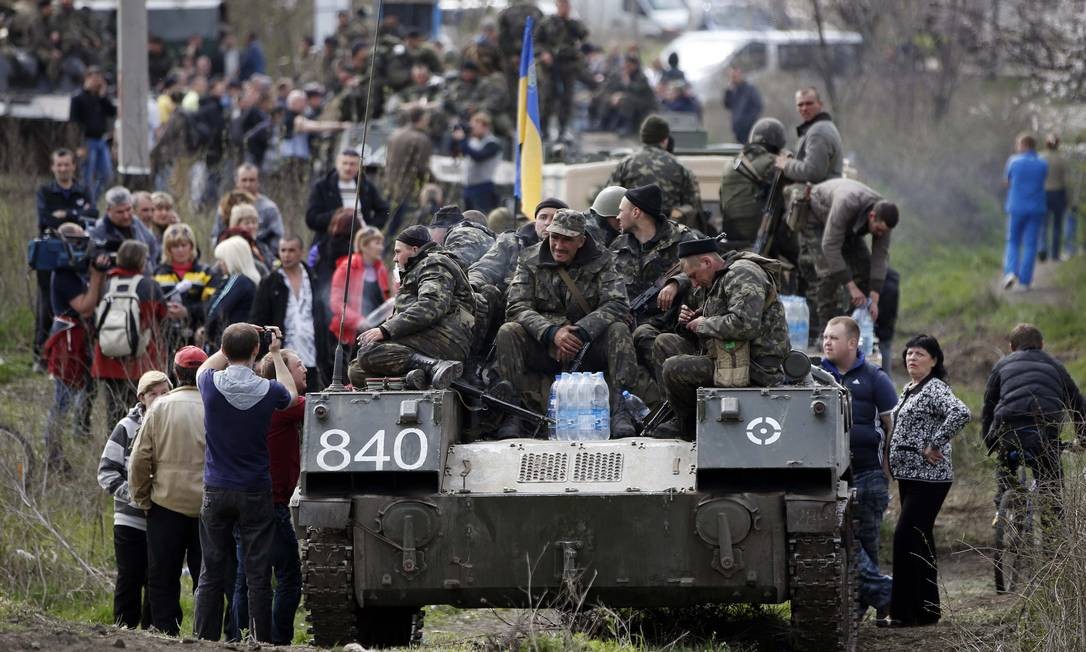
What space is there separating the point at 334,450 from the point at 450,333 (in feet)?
4.21

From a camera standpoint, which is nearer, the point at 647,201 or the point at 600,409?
the point at 600,409

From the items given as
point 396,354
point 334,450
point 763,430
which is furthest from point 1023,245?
point 334,450

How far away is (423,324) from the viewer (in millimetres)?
10070

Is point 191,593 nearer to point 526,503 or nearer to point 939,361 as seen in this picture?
point 526,503

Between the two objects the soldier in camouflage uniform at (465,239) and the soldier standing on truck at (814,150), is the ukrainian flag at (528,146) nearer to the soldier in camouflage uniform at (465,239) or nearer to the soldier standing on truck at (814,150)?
the soldier standing on truck at (814,150)

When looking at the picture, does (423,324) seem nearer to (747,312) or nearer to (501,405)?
(501,405)

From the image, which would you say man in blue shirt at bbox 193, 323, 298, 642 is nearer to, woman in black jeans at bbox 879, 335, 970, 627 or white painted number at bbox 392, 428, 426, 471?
white painted number at bbox 392, 428, 426, 471

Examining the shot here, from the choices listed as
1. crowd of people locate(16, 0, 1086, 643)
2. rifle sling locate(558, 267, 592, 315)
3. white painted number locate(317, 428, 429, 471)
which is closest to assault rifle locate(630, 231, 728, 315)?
crowd of people locate(16, 0, 1086, 643)

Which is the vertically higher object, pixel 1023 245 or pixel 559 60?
pixel 559 60

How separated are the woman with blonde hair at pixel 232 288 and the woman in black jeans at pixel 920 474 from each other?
15.0 ft

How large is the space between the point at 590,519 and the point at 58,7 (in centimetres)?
1961

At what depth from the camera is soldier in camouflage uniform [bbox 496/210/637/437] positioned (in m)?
10.2

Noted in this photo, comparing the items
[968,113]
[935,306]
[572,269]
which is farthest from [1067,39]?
[572,269]

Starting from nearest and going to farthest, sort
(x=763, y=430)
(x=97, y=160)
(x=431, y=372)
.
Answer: (x=763, y=430), (x=431, y=372), (x=97, y=160)
